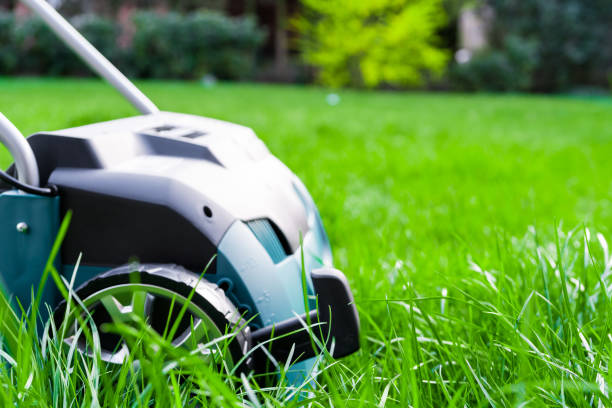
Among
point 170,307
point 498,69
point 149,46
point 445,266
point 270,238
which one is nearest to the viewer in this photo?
point 170,307

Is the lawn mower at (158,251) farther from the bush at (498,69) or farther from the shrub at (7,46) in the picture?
the bush at (498,69)

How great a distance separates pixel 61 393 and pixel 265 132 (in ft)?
11.9

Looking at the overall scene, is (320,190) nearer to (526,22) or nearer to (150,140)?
(150,140)

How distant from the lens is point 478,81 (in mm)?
16281

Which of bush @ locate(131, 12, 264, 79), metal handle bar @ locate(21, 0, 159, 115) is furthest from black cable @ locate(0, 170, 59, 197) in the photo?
bush @ locate(131, 12, 264, 79)

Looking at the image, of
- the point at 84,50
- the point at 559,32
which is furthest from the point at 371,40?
the point at 84,50

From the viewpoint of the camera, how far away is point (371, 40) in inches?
610

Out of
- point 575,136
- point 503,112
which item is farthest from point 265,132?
point 503,112

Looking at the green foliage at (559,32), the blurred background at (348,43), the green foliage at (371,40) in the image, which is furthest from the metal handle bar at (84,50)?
the green foliage at (559,32)

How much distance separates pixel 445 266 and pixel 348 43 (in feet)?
47.0

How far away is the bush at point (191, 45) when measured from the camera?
48.9 feet

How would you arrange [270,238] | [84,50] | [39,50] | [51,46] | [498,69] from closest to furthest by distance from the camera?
[270,238]
[84,50]
[51,46]
[39,50]
[498,69]

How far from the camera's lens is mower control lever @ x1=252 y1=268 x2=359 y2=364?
922mm

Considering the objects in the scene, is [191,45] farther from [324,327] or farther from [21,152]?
[324,327]
